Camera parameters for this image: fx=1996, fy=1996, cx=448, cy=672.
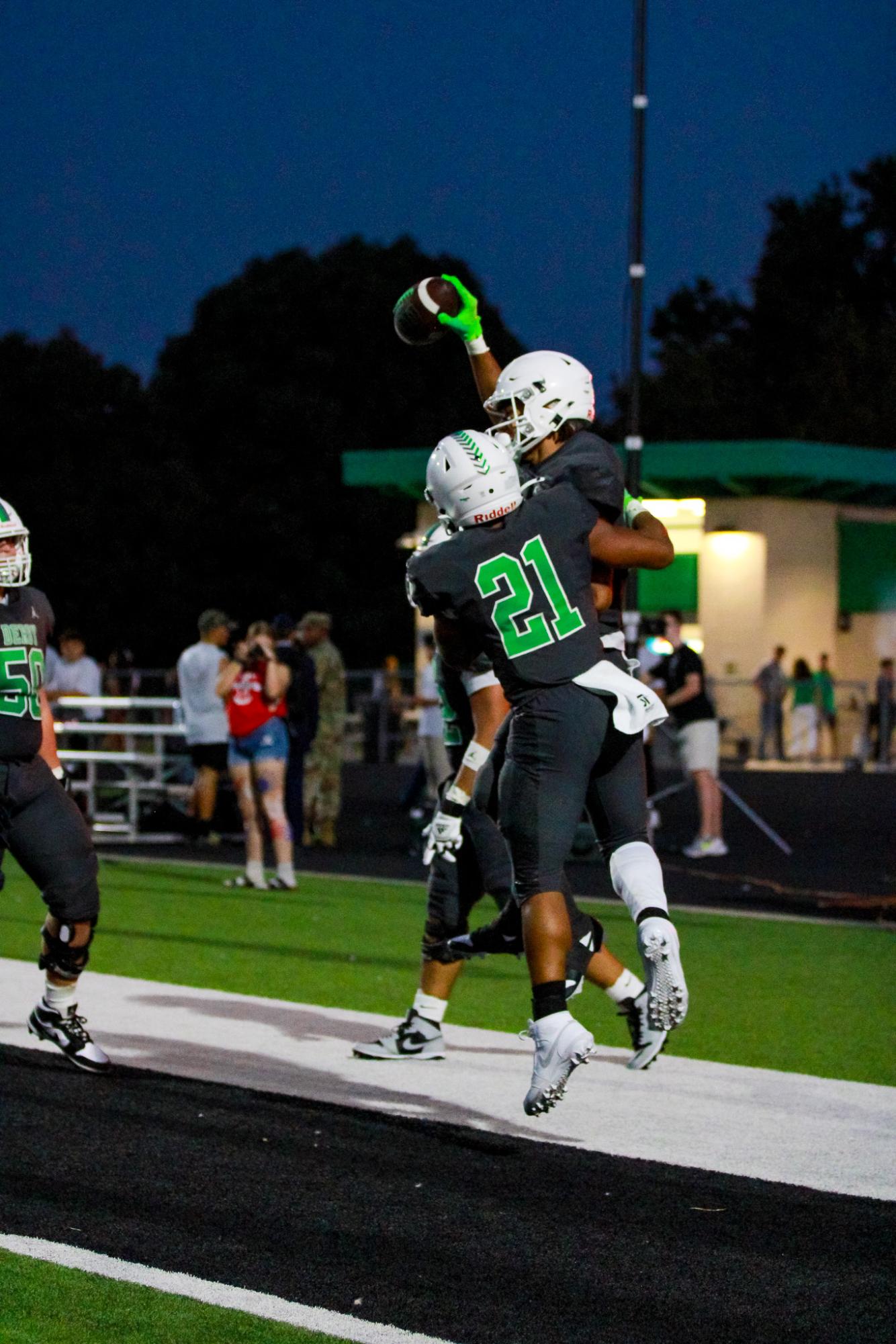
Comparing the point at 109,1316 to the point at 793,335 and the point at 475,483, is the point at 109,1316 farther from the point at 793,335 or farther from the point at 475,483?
the point at 793,335

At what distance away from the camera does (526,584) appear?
5.50 m

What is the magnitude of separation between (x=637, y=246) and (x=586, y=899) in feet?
18.9

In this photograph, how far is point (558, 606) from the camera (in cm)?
554

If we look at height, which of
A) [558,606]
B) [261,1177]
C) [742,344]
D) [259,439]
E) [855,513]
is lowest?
[261,1177]

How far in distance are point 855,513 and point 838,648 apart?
2465mm

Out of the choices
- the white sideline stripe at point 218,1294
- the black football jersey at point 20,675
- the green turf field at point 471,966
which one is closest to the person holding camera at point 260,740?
the green turf field at point 471,966

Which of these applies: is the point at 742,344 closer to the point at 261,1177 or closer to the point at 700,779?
the point at 700,779

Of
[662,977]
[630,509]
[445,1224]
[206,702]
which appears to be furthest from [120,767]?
[445,1224]

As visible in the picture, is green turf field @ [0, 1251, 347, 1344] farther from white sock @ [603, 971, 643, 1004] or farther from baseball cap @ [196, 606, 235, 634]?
baseball cap @ [196, 606, 235, 634]

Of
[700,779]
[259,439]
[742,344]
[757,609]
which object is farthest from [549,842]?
[742,344]

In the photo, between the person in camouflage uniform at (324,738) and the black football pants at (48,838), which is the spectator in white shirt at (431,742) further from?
the black football pants at (48,838)

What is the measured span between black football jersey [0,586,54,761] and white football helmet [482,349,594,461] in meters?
1.93

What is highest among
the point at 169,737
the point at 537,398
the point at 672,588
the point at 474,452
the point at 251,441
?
the point at 251,441

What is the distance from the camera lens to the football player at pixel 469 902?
19.7 ft
